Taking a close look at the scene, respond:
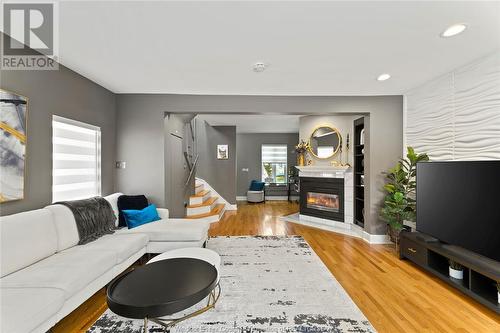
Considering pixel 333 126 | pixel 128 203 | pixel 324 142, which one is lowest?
pixel 128 203

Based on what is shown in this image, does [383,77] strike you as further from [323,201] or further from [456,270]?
[323,201]

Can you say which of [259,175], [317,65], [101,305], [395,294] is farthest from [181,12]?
[259,175]

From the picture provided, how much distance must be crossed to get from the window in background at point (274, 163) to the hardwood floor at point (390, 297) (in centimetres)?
506

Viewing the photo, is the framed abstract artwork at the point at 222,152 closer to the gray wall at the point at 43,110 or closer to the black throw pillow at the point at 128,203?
the black throw pillow at the point at 128,203

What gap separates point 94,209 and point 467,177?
4.24m

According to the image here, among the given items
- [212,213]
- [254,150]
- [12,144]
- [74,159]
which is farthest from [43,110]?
[254,150]

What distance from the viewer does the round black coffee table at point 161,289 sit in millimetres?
1545

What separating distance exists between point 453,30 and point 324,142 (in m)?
3.53

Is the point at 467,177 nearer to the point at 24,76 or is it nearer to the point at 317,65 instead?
the point at 317,65

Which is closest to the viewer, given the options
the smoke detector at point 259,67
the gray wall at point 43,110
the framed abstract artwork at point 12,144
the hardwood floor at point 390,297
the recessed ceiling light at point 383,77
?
the hardwood floor at point 390,297

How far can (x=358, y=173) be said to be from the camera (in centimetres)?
496

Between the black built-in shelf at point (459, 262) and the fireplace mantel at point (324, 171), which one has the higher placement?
the fireplace mantel at point (324, 171)

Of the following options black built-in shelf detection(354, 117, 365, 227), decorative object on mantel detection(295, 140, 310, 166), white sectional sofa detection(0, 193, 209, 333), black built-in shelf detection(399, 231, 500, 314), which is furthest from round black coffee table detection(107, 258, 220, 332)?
decorative object on mantel detection(295, 140, 310, 166)

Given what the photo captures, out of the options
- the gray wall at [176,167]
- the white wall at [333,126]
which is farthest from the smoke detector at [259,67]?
the white wall at [333,126]
